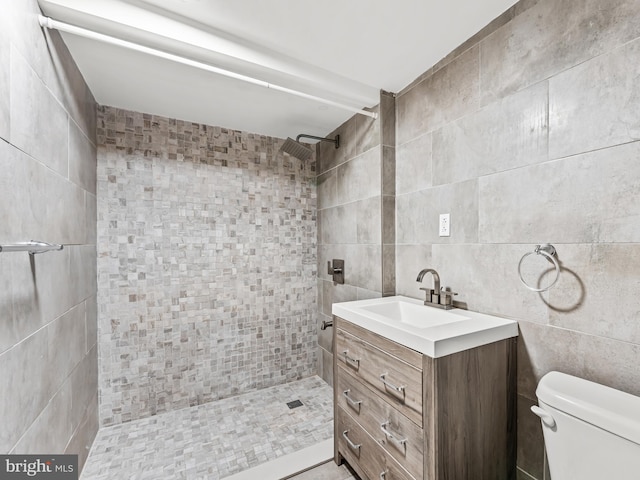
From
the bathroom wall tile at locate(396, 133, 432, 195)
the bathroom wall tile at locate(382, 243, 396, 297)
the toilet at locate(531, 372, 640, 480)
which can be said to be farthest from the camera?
the bathroom wall tile at locate(382, 243, 396, 297)

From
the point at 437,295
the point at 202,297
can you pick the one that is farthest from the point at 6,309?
the point at 437,295

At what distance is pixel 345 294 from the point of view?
2.25 metres

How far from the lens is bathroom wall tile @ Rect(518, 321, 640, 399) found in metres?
0.89

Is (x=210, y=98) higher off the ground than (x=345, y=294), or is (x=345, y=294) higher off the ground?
(x=210, y=98)

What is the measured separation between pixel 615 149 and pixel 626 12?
1.43 ft

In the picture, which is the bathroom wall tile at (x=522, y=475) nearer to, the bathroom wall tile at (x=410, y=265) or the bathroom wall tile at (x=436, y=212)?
the bathroom wall tile at (x=410, y=265)

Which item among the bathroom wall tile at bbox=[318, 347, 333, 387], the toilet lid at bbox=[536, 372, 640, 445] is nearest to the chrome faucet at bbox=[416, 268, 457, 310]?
Result: the toilet lid at bbox=[536, 372, 640, 445]

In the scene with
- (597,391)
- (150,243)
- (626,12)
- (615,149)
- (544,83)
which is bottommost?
(597,391)

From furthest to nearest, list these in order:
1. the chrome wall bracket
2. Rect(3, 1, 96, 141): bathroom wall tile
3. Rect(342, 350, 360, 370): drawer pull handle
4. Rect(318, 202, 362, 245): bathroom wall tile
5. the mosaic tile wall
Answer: the chrome wall bracket < Rect(318, 202, 362, 245): bathroom wall tile < the mosaic tile wall < Rect(342, 350, 360, 370): drawer pull handle < Rect(3, 1, 96, 141): bathroom wall tile

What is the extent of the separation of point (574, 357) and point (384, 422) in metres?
0.76

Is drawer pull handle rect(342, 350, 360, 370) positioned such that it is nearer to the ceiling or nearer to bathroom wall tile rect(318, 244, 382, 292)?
bathroom wall tile rect(318, 244, 382, 292)

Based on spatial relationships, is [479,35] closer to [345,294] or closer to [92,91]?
[345,294]

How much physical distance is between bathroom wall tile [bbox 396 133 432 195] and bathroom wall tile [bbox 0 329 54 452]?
191 cm

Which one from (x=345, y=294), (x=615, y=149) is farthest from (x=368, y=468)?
(x=615, y=149)
